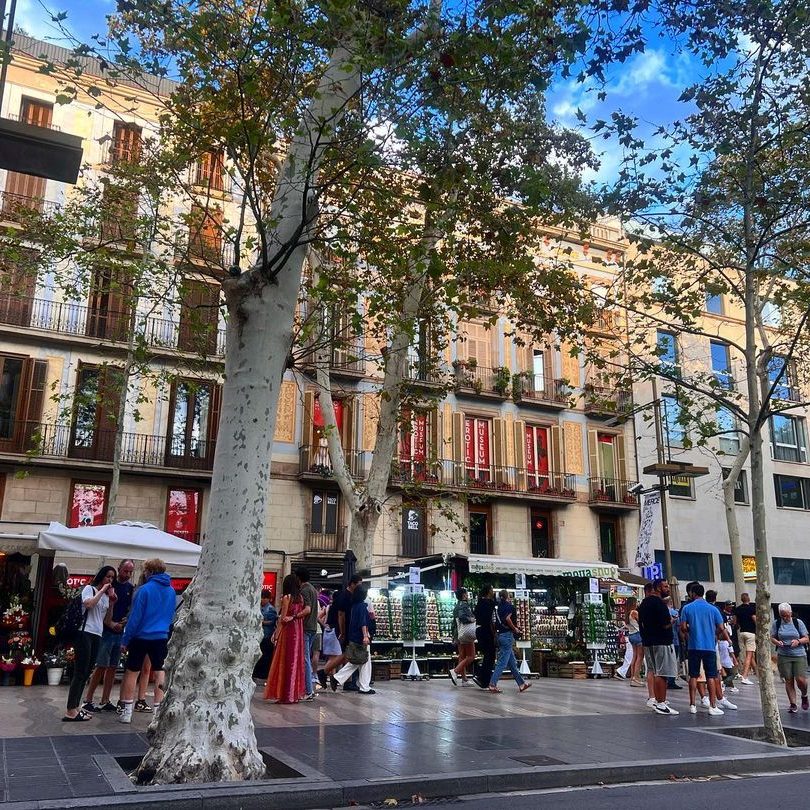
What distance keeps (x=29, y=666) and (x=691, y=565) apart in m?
26.4

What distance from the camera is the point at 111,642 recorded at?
10.1m

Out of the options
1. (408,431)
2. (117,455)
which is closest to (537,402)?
(408,431)

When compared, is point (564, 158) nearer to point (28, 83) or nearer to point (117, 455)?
point (117, 455)

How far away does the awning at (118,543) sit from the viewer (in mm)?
13023

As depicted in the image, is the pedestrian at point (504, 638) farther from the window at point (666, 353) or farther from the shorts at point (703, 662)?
the window at point (666, 353)

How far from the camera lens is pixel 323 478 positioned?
87.7ft

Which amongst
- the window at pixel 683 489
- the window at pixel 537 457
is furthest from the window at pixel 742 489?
the window at pixel 537 457

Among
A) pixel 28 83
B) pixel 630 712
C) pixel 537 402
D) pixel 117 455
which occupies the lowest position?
pixel 630 712

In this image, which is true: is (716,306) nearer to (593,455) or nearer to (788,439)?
(788,439)

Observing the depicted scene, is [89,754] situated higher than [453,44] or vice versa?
[453,44]

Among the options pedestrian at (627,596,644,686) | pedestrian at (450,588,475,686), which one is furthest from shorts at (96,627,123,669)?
pedestrian at (627,596,644,686)

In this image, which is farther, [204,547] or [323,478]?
[323,478]

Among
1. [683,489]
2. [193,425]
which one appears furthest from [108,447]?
[683,489]

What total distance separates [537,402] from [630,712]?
20.2m
